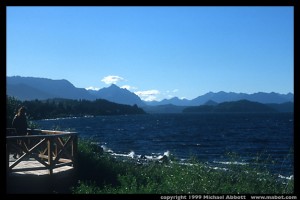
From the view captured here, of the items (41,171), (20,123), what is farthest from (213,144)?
(41,171)

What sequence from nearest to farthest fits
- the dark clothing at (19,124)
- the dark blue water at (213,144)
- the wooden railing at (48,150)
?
the wooden railing at (48,150)
the dark clothing at (19,124)
the dark blue water at (213,144)

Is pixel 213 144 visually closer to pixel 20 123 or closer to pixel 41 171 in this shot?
pixel 20 123

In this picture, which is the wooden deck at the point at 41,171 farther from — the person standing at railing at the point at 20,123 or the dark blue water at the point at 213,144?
the dark blue water at the point at 213,144

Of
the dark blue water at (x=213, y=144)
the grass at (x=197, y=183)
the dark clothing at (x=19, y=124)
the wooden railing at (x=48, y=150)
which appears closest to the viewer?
the grass at (x=197, y=183)

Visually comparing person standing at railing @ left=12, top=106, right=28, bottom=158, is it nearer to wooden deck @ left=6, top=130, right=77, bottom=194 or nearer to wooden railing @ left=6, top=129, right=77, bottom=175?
wooden railing @ left=6, top=129, right=77, bottom=175

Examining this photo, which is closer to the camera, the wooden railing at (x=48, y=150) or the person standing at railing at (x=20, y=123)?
the wooden railing at (x=48, y=150)

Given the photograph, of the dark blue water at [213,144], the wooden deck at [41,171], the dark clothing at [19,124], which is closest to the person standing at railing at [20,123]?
the dark clothing at [19,124]

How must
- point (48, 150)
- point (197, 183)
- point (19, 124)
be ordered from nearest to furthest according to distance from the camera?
1. point (197, 183)
2. point (48, 150)
3. point (19, 124)

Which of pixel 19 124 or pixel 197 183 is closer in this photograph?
pixel 197 183

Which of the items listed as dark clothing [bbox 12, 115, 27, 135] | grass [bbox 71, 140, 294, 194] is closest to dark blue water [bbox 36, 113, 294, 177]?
grass [bbox 71, 140, 294, 194]

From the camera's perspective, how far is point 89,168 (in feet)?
52.5

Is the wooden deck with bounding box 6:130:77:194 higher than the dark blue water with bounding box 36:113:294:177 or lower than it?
higher
